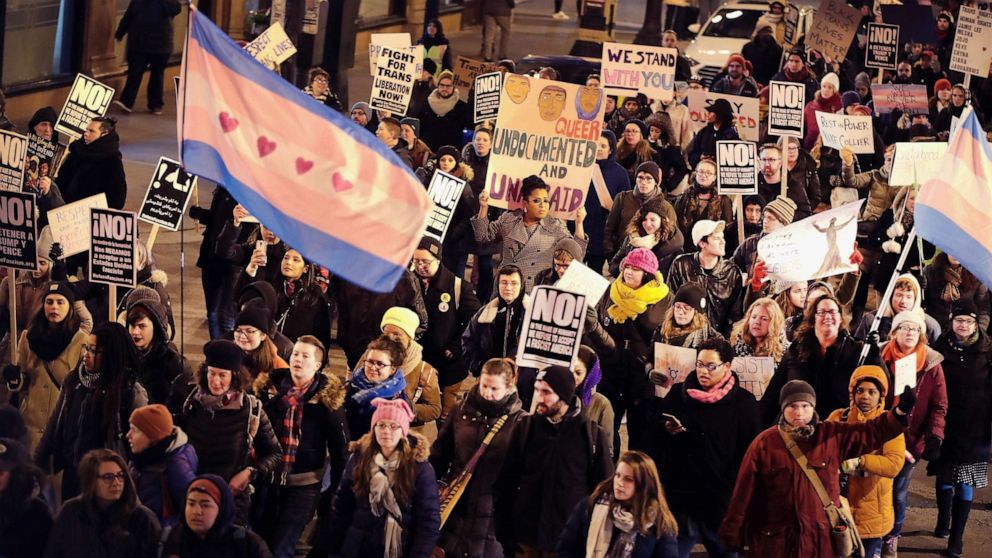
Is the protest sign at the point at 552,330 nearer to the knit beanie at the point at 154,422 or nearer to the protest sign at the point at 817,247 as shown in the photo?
the knit beanie at the point at 154,422

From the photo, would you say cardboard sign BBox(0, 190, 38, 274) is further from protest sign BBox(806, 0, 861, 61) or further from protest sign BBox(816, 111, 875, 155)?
protest sign BBox(806, 0, 861, 61)

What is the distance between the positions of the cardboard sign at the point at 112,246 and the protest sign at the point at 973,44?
48.5 ft

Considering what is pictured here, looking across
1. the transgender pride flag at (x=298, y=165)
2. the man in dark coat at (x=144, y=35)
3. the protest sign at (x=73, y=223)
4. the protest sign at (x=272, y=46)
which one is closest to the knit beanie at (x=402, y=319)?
the transgender pride flag at (x=298, y=165)

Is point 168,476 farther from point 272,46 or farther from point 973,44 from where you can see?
point 973,44

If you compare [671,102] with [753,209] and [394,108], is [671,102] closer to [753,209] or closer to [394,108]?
[394,108]

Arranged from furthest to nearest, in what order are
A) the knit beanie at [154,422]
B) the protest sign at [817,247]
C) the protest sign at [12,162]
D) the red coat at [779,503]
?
the protest sign at [12,162], the protest sign at [817,247], the red coat at [779,503], the knit beanie at [154,422]

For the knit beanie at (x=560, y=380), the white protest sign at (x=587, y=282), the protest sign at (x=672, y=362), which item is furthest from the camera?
the white protest sign at (x=587, y=282)

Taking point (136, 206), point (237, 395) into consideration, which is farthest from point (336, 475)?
point (136, 206)

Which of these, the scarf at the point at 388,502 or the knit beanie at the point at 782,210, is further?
the knit beanie at the point at 782,210

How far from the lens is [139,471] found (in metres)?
8.55

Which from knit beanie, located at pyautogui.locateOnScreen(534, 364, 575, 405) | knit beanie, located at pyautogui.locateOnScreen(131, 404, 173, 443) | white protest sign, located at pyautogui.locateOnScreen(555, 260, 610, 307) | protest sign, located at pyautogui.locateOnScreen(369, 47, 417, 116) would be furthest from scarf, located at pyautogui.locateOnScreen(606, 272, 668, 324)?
protest sign, located at pyautogui.locateOnScreen(369, 47, 417, 116)

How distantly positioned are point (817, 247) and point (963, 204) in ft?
6.63

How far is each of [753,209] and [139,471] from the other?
21.9 feet

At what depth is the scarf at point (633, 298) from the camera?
1109cm
